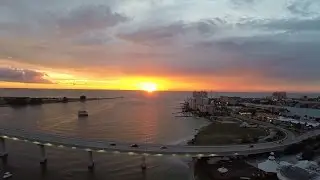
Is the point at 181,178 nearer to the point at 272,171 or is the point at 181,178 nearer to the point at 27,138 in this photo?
the point at 272,171

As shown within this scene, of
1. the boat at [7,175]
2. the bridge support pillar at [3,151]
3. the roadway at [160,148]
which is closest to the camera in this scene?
the boat at [7,175]

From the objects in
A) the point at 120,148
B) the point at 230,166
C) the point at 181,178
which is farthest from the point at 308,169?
the point at 120,148

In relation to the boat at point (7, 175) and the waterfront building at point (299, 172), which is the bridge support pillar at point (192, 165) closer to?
the waterfront building at point (299, 172)

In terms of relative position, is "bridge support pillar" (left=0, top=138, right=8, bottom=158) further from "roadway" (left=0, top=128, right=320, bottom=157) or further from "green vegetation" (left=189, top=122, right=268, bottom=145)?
"green vegetation" (left=189, top=122, right=268, bottom=145)

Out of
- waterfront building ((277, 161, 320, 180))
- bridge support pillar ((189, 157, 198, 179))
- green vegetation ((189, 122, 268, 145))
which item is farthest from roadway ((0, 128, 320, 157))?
green vegetation ((189, 122, 268, 145))

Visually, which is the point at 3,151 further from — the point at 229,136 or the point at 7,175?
the point at 229,136

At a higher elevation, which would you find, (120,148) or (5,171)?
(120,148)

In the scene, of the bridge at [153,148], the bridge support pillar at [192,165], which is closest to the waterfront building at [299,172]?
the bridge at [153,148]

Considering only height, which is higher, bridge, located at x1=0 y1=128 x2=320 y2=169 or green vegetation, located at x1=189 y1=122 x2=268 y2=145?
bridge, located at x1=0 y1=128 x2=320 y2=169

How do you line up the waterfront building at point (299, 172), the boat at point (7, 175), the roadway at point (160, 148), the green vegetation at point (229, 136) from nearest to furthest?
1. the waterfront building at point (299, 172)
2. the boat at point (7, 175)
3. the roadway at point (160, 148)
4. the green vegetation at point (229, 136)

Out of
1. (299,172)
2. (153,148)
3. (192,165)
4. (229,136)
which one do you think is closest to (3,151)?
(153,148)

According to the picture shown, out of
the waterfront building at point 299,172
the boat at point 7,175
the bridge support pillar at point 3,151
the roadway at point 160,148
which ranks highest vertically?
the roadway at point 160,148
